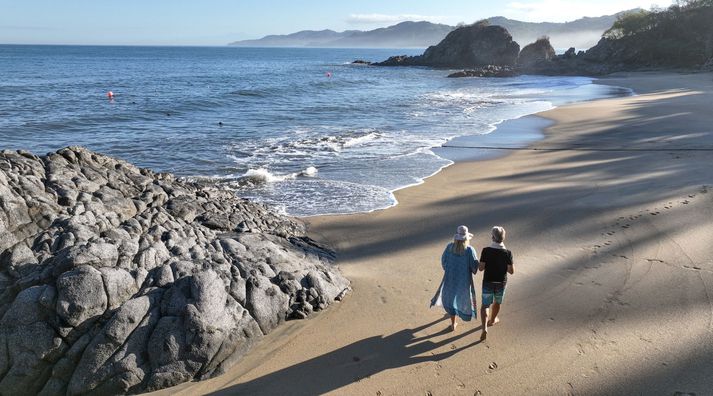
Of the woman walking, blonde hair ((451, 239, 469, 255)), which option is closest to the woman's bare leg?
the woman walking

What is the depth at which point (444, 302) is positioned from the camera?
7.20 m

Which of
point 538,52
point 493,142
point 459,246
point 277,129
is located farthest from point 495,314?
point 538,52

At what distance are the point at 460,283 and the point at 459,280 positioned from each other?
0.04 metres

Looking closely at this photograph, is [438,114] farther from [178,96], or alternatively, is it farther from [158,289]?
[158,289]

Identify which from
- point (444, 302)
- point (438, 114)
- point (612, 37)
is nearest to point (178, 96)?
point (438, 114)

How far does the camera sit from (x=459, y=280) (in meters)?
7.05

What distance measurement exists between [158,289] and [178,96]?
3566 cm

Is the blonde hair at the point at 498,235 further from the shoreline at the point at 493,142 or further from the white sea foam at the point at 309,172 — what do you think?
the white sea foam at the point at 309,172

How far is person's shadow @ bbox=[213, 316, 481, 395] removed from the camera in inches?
239

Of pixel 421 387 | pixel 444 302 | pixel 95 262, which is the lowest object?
pixel 421 387

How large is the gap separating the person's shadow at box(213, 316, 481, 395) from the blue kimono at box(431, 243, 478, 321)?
328 mm

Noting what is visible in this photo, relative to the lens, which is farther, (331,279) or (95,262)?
(331,279)

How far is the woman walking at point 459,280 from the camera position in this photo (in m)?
6.96

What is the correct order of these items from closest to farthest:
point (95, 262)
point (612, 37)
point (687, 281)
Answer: point (95, 262) → point (687, 281) → point (612, 37)
